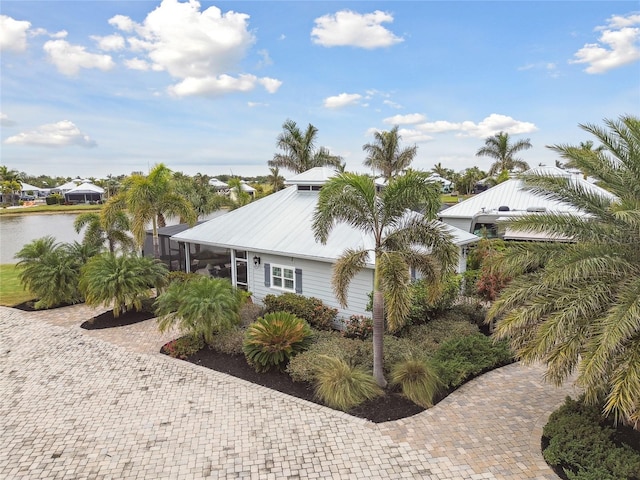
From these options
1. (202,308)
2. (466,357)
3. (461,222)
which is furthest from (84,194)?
(466,357)

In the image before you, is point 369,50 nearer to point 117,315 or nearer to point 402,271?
point 402,271

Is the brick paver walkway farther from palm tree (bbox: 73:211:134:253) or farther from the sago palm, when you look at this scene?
palm tree (bbox: 73:211:134:253)

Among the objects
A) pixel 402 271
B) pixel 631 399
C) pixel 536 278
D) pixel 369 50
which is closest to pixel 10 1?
pixel 369 50

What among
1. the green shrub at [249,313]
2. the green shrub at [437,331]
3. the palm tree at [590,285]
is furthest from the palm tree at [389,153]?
the palm tree at [590,285]

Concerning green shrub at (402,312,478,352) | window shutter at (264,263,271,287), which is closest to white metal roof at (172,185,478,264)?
window shutter at (264,263,271,287)

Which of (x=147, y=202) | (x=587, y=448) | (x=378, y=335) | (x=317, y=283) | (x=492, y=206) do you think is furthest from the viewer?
(x=492, y=206)

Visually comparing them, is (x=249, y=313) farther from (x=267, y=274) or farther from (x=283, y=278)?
(x=267, y=274)

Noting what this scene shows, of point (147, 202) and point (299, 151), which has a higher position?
point (299, 151)
